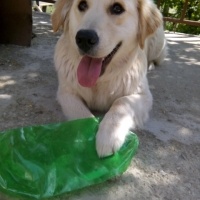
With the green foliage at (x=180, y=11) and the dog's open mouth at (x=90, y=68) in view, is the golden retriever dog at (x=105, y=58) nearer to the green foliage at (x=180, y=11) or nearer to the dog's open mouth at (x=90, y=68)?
the dog's open mouth at (x=90, y=68)

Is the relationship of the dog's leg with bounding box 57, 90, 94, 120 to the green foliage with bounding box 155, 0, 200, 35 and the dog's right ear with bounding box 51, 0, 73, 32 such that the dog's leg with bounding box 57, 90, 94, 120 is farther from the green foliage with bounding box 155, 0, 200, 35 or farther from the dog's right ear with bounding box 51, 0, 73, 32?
the green foliage with bounding box 155, 0, 200, 35

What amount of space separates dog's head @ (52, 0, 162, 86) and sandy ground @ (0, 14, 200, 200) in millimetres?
612

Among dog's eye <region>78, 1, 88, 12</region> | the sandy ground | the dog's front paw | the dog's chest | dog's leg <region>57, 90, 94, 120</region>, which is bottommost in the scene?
the sandy ground

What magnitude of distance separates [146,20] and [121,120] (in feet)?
3.12

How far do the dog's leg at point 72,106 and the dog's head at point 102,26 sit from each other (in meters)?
0.20

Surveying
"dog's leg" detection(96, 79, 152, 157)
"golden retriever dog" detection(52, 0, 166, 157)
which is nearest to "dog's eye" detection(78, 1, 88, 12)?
"golden retriever dog" detection(52, 0, 166, 157)

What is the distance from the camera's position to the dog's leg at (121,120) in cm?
203

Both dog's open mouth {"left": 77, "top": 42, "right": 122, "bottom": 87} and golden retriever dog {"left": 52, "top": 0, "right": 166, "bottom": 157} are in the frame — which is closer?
golden retriever dog {"left": 52, "top": 0, "right": 166, "bottom": 157}

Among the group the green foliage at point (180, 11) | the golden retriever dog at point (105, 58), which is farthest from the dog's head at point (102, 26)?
the green foliage at point (180, 11)

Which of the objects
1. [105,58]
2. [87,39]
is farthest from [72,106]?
[87,39]

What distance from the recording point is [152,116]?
293cm

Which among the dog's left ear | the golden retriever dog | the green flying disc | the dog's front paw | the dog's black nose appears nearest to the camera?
the green flying disc

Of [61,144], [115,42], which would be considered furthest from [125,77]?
[61,144]

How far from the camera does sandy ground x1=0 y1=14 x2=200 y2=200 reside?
6.59ft
